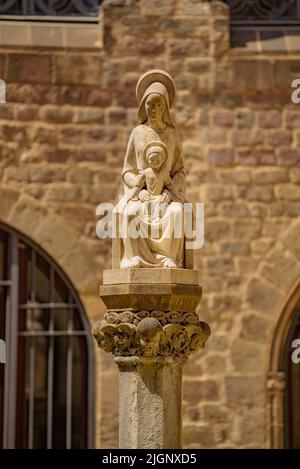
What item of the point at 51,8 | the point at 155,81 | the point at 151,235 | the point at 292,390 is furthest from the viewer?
the point at 51,8

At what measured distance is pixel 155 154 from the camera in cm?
820

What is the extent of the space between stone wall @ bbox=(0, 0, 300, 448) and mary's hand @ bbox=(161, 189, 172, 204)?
3.68 m

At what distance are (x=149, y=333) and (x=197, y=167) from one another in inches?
174

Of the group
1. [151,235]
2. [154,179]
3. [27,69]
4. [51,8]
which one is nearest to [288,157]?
[27,69]

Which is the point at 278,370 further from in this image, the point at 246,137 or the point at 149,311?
the point at 149,311

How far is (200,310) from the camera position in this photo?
38.8ft

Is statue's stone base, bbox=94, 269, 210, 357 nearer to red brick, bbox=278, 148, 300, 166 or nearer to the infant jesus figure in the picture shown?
the infant jesus figure

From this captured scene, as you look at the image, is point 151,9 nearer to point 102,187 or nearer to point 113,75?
point 113,75

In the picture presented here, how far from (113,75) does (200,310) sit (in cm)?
241

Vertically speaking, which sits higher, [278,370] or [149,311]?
[278,370]

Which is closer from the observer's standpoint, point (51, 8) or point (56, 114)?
point (56, 114)

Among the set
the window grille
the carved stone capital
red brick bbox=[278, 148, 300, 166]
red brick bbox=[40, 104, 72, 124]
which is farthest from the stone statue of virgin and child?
the window grille

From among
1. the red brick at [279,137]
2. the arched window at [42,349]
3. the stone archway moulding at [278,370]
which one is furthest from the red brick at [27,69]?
the stone archway moulding at [278,370]
